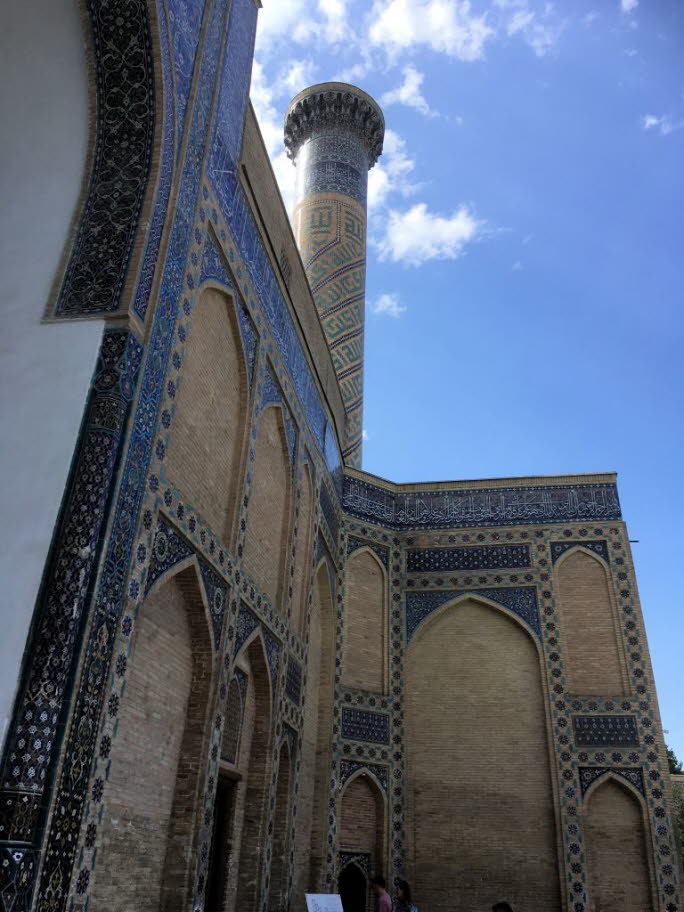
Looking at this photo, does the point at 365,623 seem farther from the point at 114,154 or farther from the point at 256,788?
the point at 114,154

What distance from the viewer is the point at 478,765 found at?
8.73m

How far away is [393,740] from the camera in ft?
29.2

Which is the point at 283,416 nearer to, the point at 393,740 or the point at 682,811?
the point at 393,740

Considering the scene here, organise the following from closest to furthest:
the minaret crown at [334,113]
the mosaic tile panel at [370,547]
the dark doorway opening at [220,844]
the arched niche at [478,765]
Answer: the dark doorway opening at [220,844]
the arched niche at [478,765]
the mosaic tile panel at [370,547]
the minaret crown at [334,113]

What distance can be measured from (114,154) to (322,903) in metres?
4.67

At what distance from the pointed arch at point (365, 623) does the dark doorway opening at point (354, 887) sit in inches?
69.2

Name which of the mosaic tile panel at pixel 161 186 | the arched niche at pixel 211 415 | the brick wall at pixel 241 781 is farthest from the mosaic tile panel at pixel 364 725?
the mosaic tile panel at pixel 161 186

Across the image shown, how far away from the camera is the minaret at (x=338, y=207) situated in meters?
11.8

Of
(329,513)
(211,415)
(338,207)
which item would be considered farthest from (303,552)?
(338,207)

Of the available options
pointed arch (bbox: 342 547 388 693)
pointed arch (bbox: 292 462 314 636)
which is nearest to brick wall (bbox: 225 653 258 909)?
pointed arch (bbox: 292 462 314 636)

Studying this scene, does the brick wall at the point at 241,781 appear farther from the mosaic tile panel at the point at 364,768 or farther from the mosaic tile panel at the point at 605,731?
the mosaic tile panel at the point at 605,731

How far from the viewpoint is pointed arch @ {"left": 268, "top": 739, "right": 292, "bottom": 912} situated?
20.4 feet

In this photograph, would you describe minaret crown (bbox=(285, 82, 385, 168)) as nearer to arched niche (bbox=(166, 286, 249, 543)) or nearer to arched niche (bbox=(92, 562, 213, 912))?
arched niche (bbox=(166, 286, 249, 543))

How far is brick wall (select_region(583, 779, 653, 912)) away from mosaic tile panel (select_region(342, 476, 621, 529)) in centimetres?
297
